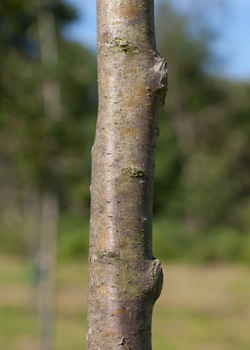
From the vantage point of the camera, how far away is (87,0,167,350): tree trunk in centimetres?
96

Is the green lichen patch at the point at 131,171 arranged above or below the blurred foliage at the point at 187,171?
below

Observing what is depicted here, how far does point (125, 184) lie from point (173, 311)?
30.5 ft

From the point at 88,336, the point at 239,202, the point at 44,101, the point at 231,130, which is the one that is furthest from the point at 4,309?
the point at 231,130

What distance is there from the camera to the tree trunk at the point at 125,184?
37.9 inches

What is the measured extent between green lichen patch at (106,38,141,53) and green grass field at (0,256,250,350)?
7.00m

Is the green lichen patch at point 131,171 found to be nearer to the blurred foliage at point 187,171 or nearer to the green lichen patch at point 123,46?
the green lichen patch at point 123,46

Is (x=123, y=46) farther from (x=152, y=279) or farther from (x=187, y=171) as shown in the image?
(x=187, y=171)

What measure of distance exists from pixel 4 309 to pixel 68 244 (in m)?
6.45

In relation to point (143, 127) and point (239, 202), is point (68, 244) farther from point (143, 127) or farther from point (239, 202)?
point (143, 127)

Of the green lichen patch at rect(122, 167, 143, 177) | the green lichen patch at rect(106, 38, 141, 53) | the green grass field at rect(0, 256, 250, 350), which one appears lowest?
the green grass field at rect(0, 256, 250, 350)

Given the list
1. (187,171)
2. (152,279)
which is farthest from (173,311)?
(152,279)

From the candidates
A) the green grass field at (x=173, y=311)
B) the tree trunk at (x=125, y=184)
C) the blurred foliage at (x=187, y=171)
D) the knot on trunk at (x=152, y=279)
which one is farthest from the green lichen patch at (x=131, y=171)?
the blurred foliage at (x=187, y=171)

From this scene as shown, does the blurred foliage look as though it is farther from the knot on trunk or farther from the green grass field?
the knot on trunk

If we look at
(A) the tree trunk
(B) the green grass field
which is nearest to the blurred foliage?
(B) the green grass field
